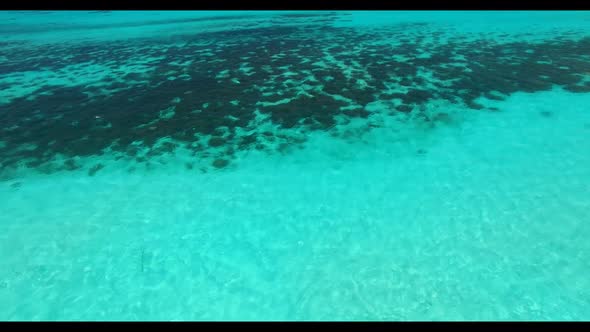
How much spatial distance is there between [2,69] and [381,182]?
84.8ft

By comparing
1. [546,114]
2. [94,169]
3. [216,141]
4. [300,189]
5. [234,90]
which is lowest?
[300,189]

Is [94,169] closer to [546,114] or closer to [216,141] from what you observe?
[216,141]

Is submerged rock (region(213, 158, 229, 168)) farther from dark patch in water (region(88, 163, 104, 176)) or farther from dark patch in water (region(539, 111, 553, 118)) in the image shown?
dark patch in water (region(539, 111, 553, 118))

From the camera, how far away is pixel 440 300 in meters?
7.17

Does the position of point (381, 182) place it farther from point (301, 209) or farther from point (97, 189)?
point (97, 189)

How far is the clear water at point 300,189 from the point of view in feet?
24.4

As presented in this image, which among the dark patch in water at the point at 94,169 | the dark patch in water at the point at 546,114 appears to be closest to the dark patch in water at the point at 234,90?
the dark patch in water at the point at 94,169

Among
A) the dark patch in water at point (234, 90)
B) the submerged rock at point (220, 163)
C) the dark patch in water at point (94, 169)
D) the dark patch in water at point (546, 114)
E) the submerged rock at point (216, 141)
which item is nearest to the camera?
the dark patch in water at point (94, 169)

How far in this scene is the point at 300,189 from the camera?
35.2ft

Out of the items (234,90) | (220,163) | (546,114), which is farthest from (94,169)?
(546,114)

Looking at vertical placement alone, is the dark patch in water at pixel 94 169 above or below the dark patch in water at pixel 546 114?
below

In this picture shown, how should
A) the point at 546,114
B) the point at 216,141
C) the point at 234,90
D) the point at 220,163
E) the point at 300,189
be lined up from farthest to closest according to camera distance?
the point at 234,90
the point at 546,114
the point at 216,141
the point at 220,163
the point at 300,189

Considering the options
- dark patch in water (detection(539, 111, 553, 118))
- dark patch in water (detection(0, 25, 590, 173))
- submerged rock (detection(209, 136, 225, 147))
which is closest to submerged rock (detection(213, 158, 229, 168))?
dark patch in water (detection(0, 25, 590, 173))

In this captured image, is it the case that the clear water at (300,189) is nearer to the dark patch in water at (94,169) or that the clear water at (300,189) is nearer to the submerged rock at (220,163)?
the submerged rock at (220,163)
